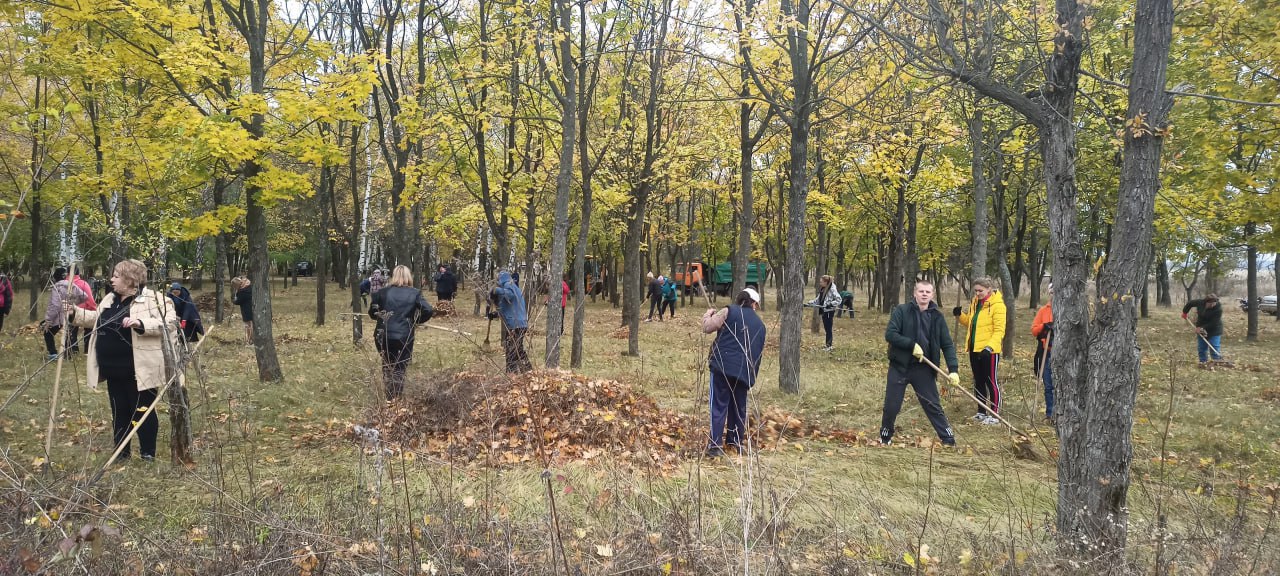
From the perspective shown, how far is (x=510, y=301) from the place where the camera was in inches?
339

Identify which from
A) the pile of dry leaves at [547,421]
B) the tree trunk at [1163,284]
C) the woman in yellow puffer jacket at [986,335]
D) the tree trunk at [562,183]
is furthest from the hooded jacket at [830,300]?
the tree trunk at [1163,284]

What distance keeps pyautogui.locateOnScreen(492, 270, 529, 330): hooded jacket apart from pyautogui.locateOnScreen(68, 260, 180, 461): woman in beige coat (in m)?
3.95

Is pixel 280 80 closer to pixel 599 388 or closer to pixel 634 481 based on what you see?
pixel 599 388

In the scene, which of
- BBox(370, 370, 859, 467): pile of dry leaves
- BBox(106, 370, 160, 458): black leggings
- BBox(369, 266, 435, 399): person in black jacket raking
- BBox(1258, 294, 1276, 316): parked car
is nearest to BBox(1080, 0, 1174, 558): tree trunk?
BBox(370, 370, 859, 467): pile of dry leaves

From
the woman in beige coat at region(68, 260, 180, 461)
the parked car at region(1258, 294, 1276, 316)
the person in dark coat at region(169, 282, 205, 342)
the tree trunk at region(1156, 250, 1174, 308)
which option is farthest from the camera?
the parked car at region(1258, 294, 1276, 316)

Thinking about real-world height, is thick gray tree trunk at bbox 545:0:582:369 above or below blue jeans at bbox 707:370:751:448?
above

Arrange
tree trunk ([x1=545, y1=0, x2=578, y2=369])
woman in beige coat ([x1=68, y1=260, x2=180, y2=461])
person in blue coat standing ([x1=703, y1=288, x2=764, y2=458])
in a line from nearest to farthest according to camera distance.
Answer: woman in beige coat ([x1=68, y1=260, x2=180, y2=461]) < person in blue coat standing ([x1=703, y1=288, x2=764, y2=458]) < tree trunk ([x1=545, y1=0, x2=578, y2=369])

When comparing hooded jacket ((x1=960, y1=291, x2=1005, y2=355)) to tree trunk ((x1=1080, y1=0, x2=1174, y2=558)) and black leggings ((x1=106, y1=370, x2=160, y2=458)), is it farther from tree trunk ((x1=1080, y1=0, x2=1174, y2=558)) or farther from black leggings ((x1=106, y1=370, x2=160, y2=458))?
black leggings ((x1=106, y1=370, x2=160, y2=458))

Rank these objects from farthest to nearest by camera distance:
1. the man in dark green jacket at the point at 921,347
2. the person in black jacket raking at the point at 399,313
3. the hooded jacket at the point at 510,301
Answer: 1. the hooded jacket at the point at 510,301
2. the person in black jacket raking at the point at 399,313
3. the man in dark green jacket at the point at 921,347

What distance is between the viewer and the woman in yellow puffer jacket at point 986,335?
7551 millimetres

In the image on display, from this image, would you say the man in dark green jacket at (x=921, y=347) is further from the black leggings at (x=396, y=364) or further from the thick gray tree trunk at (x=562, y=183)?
the black leggings at (x=396, y=364)

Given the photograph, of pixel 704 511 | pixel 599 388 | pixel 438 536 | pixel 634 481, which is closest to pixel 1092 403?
pixel 704 511

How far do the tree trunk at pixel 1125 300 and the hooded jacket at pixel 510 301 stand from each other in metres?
6.44

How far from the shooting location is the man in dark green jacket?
6.36 metres
